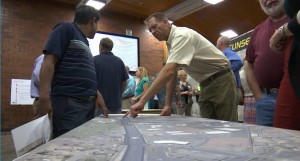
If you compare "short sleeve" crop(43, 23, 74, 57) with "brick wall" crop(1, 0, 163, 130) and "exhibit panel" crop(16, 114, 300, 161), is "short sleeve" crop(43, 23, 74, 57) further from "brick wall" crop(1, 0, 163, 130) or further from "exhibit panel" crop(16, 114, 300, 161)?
"brick wall" crop(1, 0, 163, 130)

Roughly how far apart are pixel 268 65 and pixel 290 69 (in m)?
0.46

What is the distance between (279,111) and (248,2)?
630 cm

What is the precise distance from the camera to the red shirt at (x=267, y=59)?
5.50ft

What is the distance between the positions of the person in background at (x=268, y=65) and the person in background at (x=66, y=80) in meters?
1.03

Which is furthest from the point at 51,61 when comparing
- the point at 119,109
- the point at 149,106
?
the point at 149,106

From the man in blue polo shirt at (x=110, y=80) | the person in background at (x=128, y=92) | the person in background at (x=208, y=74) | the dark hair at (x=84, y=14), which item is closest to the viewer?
the dark hair at (x=84, y=14)

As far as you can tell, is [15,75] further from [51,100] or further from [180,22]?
[51,100]

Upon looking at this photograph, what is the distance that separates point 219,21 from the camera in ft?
27.0

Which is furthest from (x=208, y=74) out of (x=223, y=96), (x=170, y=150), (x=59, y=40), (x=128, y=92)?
(x=128, y=92)

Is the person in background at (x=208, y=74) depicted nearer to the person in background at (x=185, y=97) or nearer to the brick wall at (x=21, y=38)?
the person in background at (x=185, y=97)

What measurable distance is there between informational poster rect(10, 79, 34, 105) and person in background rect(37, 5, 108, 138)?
4998 millimetres

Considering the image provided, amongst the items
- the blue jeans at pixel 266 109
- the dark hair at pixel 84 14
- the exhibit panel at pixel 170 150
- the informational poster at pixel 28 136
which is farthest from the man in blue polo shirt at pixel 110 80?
the exhibit panel at pixel 170 150

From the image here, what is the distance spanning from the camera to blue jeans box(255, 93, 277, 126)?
1.72 meters

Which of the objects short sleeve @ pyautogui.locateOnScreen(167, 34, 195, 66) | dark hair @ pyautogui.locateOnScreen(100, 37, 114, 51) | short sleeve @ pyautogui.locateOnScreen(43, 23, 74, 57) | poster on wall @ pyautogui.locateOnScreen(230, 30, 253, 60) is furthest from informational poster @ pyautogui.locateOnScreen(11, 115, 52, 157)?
poster on wall @ pyautogui.locateOnScreen(230, 30, 253, 60)
